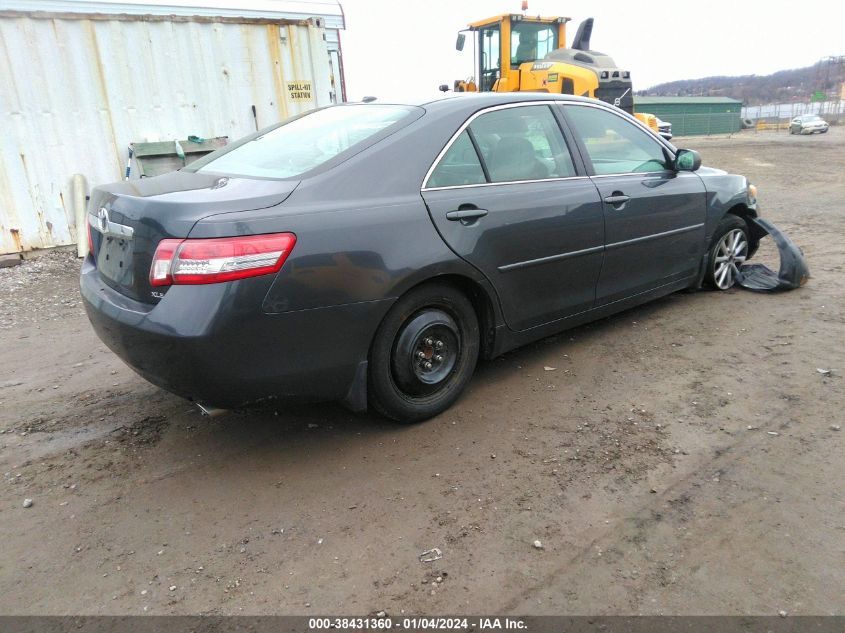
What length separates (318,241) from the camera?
266 cm

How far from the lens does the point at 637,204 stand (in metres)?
4.12

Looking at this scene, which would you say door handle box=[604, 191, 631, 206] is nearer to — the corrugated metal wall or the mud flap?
the mud flap

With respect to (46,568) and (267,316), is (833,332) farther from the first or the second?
(46,568)

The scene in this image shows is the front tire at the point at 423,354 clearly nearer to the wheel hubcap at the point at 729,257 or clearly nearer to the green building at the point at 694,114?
the wheel hubcap at the point at 729,257

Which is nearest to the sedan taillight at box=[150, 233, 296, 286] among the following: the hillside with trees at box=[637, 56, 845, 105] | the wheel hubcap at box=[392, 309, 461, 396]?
the wheel hubcap at box=[392, 309, 461, 396]

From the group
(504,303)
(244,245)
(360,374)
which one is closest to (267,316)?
(244,245)

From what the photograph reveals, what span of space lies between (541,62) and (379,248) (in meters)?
10.8

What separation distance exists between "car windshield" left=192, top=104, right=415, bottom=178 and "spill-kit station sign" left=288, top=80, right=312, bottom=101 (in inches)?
221

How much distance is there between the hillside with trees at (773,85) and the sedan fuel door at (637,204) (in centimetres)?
8256

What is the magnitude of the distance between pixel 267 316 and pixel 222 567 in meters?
0.98

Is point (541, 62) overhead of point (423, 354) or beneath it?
overhead

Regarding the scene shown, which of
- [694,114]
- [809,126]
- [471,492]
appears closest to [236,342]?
[471,492]

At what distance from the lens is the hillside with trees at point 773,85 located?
83.2 m

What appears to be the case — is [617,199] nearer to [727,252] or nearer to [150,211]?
[727,252]
